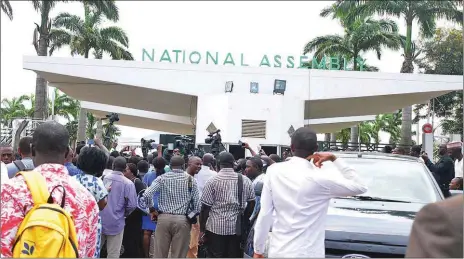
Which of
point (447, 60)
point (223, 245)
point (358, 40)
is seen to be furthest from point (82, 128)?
point (223, 245)

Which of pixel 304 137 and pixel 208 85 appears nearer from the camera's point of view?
pixel 304 137

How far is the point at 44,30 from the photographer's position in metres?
29.6

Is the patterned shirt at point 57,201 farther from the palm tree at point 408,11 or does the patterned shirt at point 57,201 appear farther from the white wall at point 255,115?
the palm tree at point 408,11

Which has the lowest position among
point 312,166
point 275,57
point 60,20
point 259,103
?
Answer: point 312,166

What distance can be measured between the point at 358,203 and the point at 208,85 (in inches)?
655

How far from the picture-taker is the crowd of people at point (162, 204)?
3240mm

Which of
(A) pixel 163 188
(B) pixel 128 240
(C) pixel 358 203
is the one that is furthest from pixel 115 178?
(C) pixel 358 203

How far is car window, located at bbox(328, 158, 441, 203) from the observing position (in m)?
6.47

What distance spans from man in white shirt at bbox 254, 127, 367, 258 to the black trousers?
3.00 metres

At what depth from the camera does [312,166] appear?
4.63 metres

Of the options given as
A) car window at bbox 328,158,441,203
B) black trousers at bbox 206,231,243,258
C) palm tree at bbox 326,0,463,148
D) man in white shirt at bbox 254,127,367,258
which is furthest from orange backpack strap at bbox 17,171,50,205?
palm tree at bbox 326,0,463,148

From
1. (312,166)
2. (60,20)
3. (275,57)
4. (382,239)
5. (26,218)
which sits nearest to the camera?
(26,218)

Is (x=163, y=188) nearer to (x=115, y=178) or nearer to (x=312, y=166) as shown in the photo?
(x=115, y=178)

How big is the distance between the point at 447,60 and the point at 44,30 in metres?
23.5
